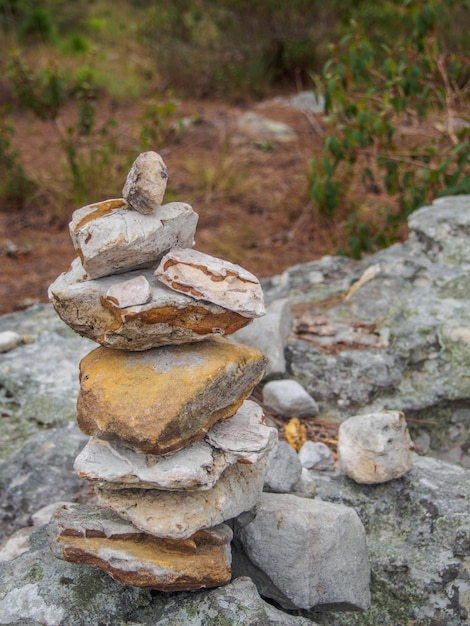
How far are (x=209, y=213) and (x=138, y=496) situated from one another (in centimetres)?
554

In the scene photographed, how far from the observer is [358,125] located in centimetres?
521

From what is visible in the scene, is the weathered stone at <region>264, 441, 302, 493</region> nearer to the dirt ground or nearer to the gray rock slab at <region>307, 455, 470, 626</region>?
the gray rock slab at <region>307, 455, 470, 626</region>

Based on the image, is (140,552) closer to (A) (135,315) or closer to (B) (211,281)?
(A) (135,315)

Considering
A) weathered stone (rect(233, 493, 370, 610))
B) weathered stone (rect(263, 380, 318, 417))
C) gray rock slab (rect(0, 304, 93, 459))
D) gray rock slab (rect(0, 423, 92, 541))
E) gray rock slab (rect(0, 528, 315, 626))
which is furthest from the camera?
gray rock slab (rect(0, 304, 93, 459))

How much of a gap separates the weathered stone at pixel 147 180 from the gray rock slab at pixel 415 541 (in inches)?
52.7

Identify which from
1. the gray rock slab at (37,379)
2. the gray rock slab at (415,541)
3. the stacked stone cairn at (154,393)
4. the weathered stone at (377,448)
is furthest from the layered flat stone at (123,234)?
the gray rock slab at (37,379)

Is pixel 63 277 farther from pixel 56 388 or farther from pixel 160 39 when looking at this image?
pixel 160 39

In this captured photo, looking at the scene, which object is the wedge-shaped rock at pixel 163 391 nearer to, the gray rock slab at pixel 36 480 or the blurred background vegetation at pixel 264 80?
the gray rock slab at pixel 36 480

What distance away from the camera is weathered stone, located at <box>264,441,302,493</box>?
2654 mm

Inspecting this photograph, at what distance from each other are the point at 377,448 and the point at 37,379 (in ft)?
5.92

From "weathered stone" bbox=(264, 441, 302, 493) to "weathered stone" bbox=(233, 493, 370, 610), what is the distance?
0.71 feet

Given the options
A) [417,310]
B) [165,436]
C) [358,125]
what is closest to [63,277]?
[165,436]

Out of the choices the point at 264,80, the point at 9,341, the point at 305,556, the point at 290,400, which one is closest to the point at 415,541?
the point at 305,556

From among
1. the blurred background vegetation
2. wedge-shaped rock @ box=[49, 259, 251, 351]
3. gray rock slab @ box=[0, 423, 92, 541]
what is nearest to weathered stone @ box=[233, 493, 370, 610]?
wedge-shaped rock @ box=[49, 259, 251, 351]
